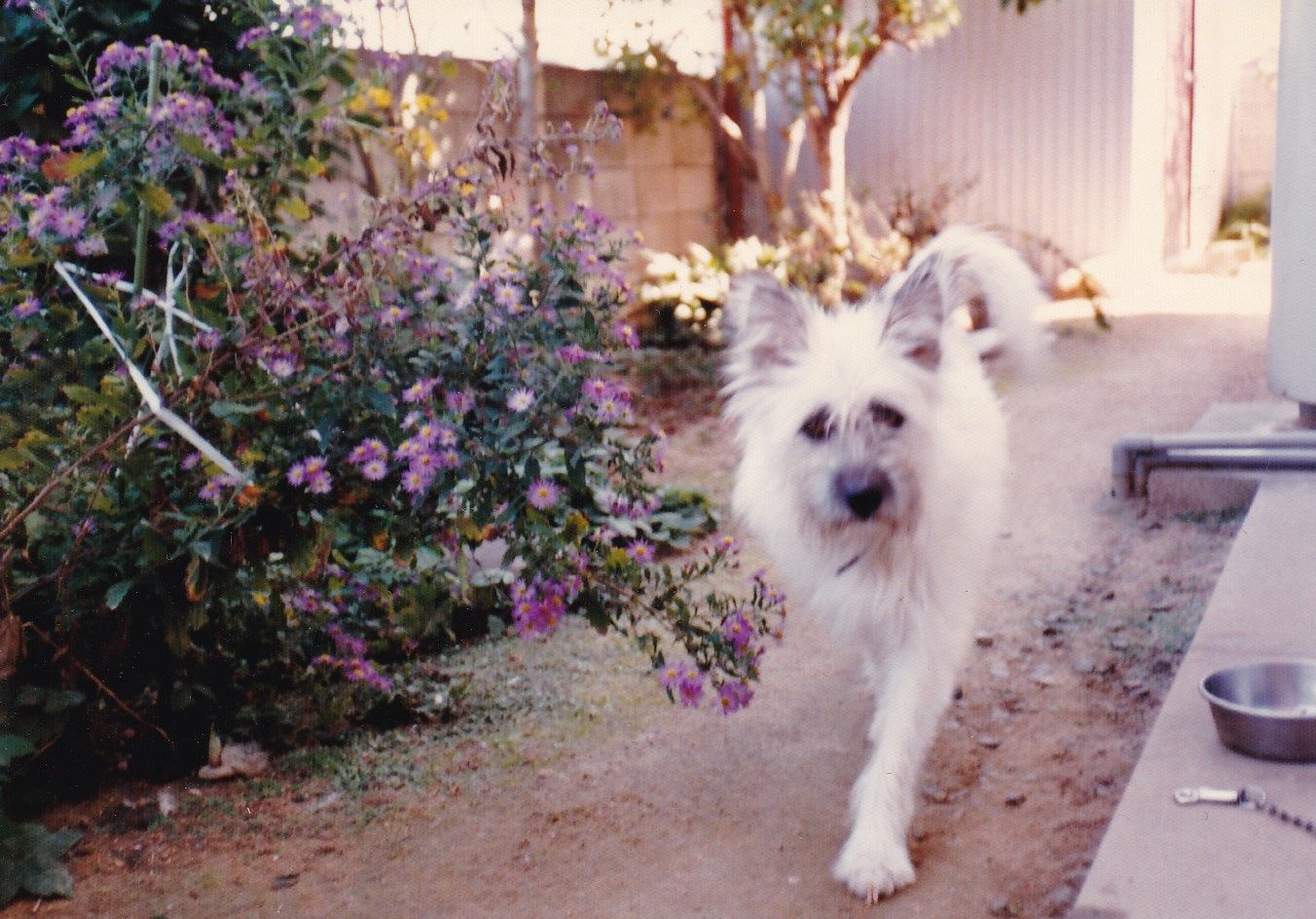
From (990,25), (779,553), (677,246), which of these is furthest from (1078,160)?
(779,553)

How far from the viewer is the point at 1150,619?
4.52m

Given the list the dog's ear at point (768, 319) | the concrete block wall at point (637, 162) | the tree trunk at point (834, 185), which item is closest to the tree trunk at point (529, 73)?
the concrete block wall at point (637, 162)

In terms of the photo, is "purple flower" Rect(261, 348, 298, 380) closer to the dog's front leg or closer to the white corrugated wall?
the dog's front leg

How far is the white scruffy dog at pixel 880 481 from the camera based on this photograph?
10.3 feet

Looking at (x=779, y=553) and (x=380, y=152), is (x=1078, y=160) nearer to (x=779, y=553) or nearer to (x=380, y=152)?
(x=380, y=152)

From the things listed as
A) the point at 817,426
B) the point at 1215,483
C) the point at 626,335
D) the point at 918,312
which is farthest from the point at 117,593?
the point at 1215,483

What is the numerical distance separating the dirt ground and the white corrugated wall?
6.82 metres

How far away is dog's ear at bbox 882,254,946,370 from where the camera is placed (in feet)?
10.8

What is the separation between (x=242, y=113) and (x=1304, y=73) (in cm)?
419

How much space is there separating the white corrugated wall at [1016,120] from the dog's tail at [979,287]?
23.9ft

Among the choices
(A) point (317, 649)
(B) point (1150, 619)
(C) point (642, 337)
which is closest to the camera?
(A) point (317, 649)

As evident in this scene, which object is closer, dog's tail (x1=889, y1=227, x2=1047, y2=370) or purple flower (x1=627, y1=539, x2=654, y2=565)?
purple flower (x1=627, y1=539, x2=654, y2=565)

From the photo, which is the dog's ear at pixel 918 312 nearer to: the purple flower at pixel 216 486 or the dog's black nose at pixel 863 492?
the dog's black nose at pixel 863 492

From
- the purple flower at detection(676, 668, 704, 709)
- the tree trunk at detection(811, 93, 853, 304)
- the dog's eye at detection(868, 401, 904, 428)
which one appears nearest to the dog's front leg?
the purple flower at detection(676, 668, 704, 709)
